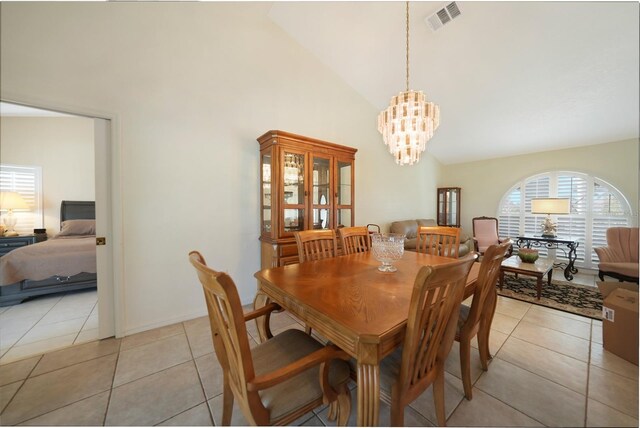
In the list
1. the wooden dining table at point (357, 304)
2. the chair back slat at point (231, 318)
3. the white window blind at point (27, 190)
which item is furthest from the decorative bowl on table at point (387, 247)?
the white window blind at point (27, 190)

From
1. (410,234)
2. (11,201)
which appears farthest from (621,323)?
(410,234)

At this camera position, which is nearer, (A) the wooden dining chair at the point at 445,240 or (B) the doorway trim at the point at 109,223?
(B) the doorway trim at the point at 109,223

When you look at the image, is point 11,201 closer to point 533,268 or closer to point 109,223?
point 109,223

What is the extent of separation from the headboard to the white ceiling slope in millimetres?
4022

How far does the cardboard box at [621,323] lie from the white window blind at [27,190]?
10.4 feet

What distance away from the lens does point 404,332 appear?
87 cm

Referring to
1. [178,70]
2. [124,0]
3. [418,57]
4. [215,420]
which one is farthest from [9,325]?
[418,57]

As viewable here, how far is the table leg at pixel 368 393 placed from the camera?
0.77 meters

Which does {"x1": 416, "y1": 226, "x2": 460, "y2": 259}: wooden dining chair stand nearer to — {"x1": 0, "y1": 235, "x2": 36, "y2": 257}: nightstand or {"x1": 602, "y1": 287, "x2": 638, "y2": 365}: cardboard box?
{"x1": 602, "y1": 287, "x2": 638, "y2": 365}: cardboard box

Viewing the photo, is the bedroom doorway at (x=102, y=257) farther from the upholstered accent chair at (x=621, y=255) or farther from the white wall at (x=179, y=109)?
the upholstered accent chair at (x=621, y=255)

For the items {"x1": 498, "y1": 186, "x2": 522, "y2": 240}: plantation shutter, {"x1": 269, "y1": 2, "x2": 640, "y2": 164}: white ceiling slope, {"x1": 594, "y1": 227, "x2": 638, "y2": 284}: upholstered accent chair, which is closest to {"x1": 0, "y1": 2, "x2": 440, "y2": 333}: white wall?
{"x1": 269, "y1": 2, "x2": 640, "y2": 164}: white ceiling slope

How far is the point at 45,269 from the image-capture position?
2.41 metres

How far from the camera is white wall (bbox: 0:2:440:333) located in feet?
5.28

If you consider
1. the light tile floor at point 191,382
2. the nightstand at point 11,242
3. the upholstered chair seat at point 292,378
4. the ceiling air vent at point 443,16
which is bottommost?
the light tile floor at point 191,382
